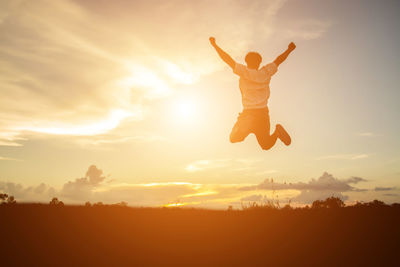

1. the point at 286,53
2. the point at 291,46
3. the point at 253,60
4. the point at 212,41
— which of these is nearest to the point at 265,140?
the point at 253,60

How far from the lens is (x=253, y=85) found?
418 inches

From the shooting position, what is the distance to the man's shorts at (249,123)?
10664 millimetres

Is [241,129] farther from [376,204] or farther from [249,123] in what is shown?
[376,204]

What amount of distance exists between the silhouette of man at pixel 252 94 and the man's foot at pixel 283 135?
757 millimetres

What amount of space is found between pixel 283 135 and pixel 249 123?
5.15ft

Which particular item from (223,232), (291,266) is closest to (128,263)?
(223,232)

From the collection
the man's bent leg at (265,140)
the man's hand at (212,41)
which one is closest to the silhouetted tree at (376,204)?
the man's bent leg at (265,140)

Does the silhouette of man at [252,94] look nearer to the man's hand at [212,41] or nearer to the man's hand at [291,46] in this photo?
the man's hand at [212,41]

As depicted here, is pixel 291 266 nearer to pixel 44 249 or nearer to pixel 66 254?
Result: pixel 66 254

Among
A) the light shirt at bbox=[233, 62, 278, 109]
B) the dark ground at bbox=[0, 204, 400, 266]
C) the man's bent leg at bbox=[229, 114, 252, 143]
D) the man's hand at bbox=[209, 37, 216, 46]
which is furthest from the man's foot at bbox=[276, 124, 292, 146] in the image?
the man's hand at bbox=[209, 37, 216, 46]

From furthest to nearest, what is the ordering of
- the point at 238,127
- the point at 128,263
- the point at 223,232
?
the point at 238,127 < the point at 223,232 < the point at 128,263

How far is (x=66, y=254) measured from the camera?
656 centimetres

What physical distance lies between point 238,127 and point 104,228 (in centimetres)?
504

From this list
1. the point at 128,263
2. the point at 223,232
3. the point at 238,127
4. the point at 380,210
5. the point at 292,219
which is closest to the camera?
the point at 128,263
